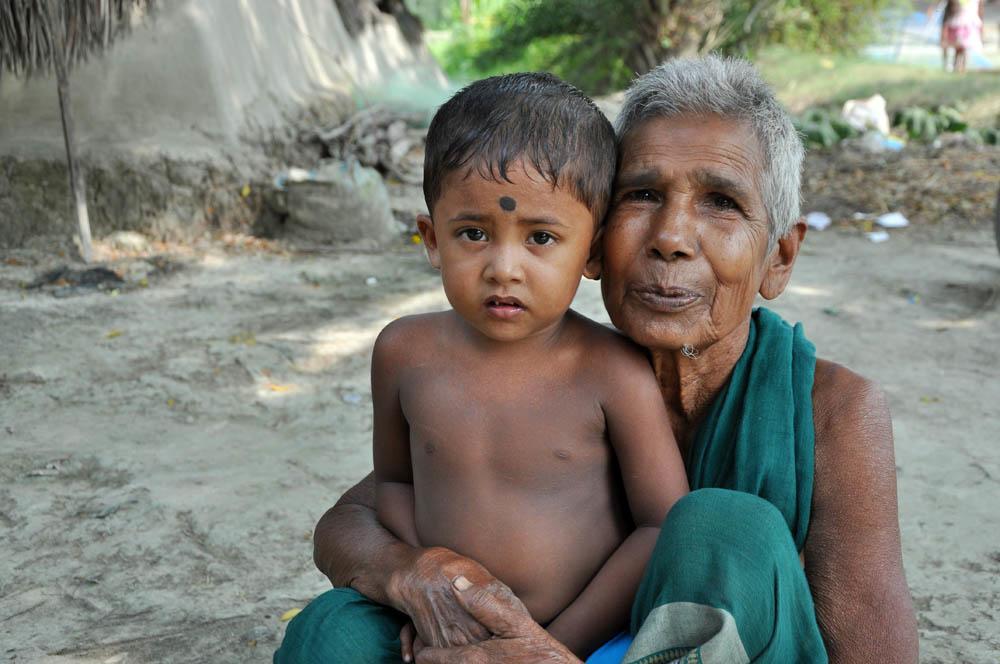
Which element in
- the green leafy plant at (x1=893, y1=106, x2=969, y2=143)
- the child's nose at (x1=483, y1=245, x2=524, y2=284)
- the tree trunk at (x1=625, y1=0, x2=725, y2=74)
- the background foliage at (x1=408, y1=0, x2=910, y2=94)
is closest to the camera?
the child's nose at (x1=483, y1=245, x2=524, y2=284)

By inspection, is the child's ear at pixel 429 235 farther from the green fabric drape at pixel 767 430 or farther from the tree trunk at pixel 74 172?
the tree trunk at pixel 74 172

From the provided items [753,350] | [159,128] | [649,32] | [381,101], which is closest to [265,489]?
→ [753,350]

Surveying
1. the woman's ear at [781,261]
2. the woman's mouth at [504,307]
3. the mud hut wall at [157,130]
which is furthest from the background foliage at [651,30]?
the woman's mouth at [504,307]

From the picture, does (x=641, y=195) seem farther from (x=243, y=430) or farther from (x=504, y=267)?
(x=243, y=430)

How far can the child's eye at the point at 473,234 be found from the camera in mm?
1853

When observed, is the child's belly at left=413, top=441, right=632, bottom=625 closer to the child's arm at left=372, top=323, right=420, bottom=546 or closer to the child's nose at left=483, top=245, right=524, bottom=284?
the child's arm at left=372, top=323, right=420, bottom=546

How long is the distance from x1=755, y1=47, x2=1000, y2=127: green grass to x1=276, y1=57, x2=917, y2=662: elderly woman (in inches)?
432

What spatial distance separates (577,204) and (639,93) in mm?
286

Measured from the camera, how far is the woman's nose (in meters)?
1.82

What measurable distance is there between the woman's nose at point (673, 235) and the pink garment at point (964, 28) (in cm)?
1525

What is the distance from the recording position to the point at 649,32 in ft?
43.3

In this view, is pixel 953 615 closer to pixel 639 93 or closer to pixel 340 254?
pixel 639 93

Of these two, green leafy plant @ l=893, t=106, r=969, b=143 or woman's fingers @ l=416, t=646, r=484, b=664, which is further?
green leafy plant @ l=893, t=106, r=969, b=143

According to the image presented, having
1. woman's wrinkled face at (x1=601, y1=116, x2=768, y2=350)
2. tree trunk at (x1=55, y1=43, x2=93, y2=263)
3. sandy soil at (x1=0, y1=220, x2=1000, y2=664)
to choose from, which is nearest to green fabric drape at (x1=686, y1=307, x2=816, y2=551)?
woman's wrinkled face at (x1=601, y1=116, x2=768, y2=350)
